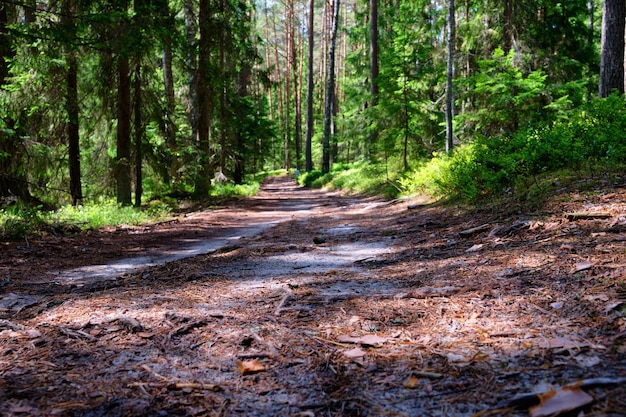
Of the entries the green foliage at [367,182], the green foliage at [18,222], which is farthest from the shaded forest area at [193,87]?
the green foliage at [18,222]

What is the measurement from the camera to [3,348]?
2.69 m

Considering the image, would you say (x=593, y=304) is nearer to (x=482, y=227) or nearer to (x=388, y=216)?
(x=482, y=227)

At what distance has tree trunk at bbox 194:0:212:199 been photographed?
16391 millimetres

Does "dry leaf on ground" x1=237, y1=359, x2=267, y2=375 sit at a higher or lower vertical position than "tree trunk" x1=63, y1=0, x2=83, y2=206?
lower

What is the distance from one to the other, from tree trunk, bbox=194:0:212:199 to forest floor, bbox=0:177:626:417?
11.5 meters

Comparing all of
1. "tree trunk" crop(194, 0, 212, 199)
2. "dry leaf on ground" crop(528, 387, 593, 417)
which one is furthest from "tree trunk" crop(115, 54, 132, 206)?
"dry leaf on ground" crop(528, 387, 593, 417)

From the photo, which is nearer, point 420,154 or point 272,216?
point 272,216

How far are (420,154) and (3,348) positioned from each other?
679 inches

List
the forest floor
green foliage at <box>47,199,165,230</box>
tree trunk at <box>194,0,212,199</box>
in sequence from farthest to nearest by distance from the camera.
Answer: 1. tree trunk at <box>194,0,212,199</box>
2. green foliage at <box>47,199,165,230</box>
3. the forest floor

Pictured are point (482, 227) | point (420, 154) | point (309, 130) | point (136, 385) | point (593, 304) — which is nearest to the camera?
point (136, 385)

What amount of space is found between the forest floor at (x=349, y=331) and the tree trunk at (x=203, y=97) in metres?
11.5

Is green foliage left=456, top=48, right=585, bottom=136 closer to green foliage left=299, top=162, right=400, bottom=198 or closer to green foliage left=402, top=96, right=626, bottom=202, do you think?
green foliage left=402, top=96, right=626, bottom=202

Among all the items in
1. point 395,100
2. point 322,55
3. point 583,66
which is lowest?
point 395,100

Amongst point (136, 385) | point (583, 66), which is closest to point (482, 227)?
point (136, 385)
